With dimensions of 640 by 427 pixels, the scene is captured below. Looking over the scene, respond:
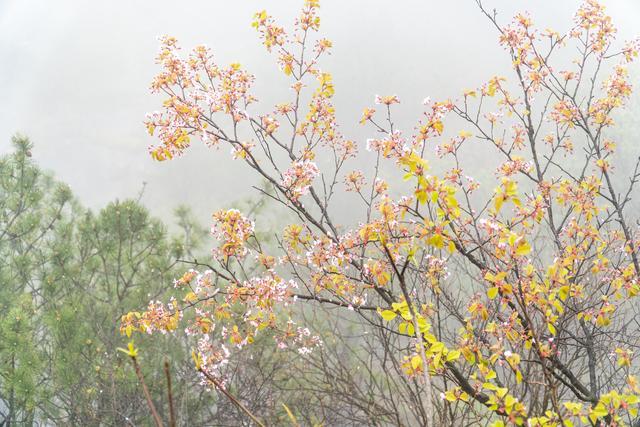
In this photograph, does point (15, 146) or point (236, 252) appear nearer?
point (236, 252)

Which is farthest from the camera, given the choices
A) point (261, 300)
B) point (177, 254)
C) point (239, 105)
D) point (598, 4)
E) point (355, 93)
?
point (355, 93)

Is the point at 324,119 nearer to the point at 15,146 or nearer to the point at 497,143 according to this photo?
the point at 497,143

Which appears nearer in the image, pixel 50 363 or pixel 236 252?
pixel 236 252

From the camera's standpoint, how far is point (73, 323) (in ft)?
21.7

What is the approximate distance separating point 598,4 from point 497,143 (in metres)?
1.32

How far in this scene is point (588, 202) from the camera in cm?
327

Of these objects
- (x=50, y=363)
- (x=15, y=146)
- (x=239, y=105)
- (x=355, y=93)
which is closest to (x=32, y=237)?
(x=15, y=146)

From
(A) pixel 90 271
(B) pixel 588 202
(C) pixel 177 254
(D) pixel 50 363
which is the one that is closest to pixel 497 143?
(B) pixel 588 202

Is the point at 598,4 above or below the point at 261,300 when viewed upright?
above

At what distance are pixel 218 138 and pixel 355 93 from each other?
54.9m

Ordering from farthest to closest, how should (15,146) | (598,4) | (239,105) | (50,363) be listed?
1. (15,146)
2. (50,363)
3. (598,4)
4. (239,105)

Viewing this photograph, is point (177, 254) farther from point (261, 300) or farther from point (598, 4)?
point (598, 4)

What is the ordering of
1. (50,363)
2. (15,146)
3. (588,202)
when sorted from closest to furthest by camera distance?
(588,202), (50,363), (15,146)

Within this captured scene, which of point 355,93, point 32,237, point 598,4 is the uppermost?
point 355,93
